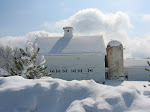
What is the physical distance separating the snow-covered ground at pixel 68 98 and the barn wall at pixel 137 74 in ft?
73.7

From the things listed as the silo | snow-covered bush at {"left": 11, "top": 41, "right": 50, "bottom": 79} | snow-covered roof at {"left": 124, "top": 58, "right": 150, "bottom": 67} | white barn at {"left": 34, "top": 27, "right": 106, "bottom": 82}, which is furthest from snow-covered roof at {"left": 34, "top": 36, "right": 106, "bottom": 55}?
snow-covered bush at {"left": 11, "top": 41, "right": 50, "bottom": 79}

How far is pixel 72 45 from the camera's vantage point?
74.0 ft

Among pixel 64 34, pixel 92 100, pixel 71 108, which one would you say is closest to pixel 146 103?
pixel 92 100

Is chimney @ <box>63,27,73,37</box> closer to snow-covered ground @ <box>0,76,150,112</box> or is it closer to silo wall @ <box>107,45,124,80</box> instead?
silo wall @ <box>107,45,124,80</box>

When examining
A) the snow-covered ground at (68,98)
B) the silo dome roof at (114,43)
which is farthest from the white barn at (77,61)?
the snow-covered ground at (68,98)

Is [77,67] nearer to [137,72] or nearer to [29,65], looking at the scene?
[137,72]

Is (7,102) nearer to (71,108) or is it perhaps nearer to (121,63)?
(71,108)

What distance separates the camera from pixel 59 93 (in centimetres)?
349

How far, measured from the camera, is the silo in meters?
22.2

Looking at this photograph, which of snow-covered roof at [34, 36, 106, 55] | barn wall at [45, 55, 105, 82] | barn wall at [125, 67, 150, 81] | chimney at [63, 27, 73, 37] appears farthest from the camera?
chimney at [63, 27, 73, 37]

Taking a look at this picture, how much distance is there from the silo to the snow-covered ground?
18.9m

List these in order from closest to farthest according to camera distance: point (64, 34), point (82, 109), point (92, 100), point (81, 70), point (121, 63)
→ point (82, 109), point (92, 100), point (81, 70), point (121, 63), point (64, 34)

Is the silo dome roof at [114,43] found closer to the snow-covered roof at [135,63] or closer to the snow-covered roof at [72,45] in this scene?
the snow-covered roof at [72,45]

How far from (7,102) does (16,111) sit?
32 centimetres
